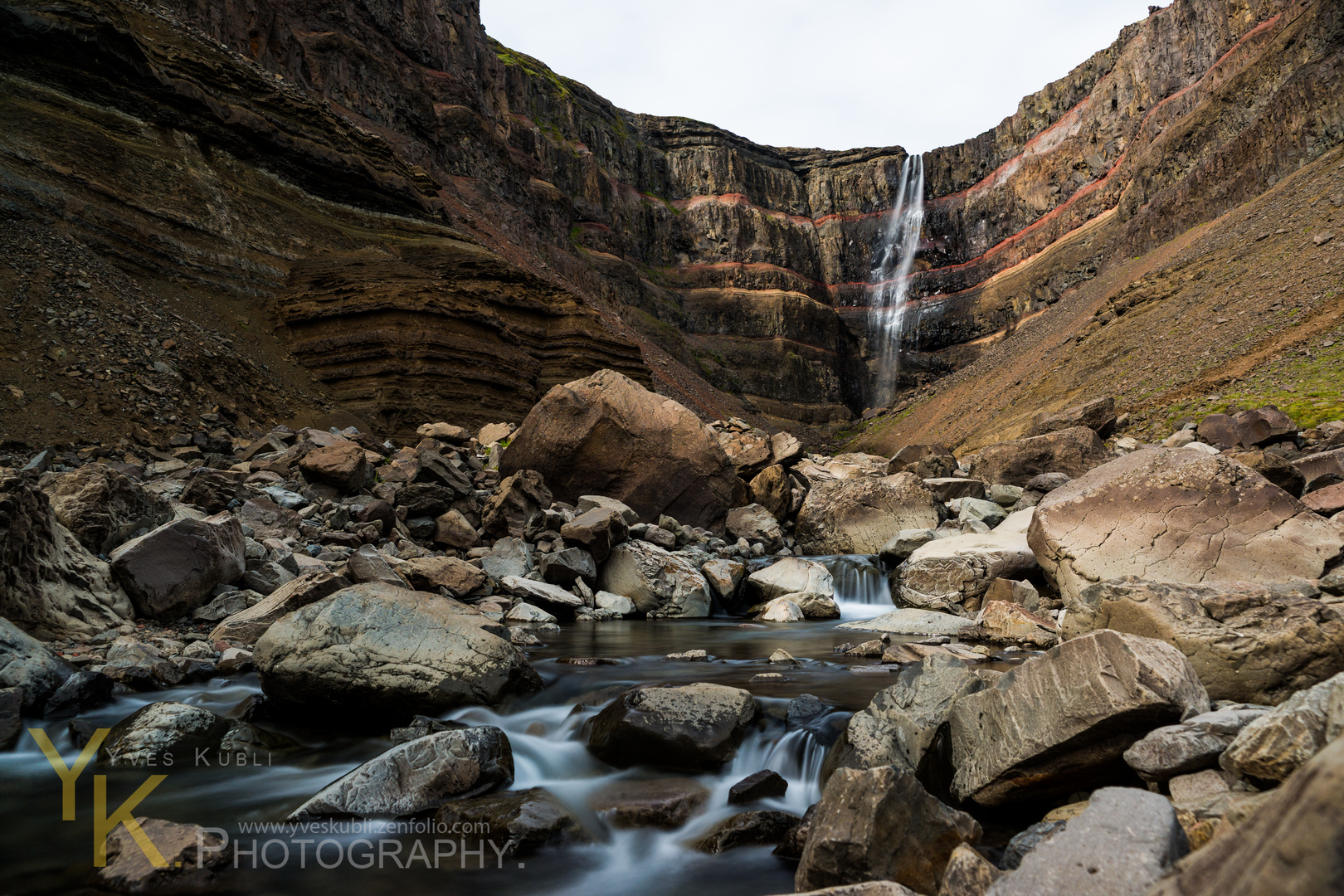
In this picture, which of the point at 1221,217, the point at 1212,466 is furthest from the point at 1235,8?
the point at 1212,466

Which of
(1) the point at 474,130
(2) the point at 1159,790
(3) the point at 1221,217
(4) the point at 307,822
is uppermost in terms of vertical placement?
(1) the point at 474,130

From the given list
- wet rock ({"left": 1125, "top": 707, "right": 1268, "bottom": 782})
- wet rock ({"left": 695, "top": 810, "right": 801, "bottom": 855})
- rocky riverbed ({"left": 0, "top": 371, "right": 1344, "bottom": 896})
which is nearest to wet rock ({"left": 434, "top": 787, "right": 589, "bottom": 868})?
rocky riverbed ({"left": 0, "top": 371, "right": 1344, "bottom": 896})

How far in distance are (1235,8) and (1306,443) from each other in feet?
155

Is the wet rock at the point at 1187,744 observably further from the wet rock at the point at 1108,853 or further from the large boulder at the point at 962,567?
the large boulder at the point at 962,567

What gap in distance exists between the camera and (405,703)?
5.05 meters

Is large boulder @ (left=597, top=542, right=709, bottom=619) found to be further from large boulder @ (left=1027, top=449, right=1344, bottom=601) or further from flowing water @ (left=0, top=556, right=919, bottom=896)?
large boulder @ (left=1027, top=449, right=1344, bottom=601)

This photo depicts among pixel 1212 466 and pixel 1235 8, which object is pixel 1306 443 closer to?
pixel 1212 466

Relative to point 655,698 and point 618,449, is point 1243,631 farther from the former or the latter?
point 618,449

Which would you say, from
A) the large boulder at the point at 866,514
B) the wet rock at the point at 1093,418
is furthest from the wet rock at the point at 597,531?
the wet rock at the point at 1093,418

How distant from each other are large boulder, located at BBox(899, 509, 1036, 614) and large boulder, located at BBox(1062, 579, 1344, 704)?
164 inches

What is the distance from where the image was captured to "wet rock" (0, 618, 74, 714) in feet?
15.8

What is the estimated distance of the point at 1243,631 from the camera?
4.09 m

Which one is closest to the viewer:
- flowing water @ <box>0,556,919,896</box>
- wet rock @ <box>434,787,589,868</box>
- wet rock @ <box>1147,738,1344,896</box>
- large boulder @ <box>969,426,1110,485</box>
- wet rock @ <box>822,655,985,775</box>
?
wet rock @ <box>1147,738,1344,896</box>

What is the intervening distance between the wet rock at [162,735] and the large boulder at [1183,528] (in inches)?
322
